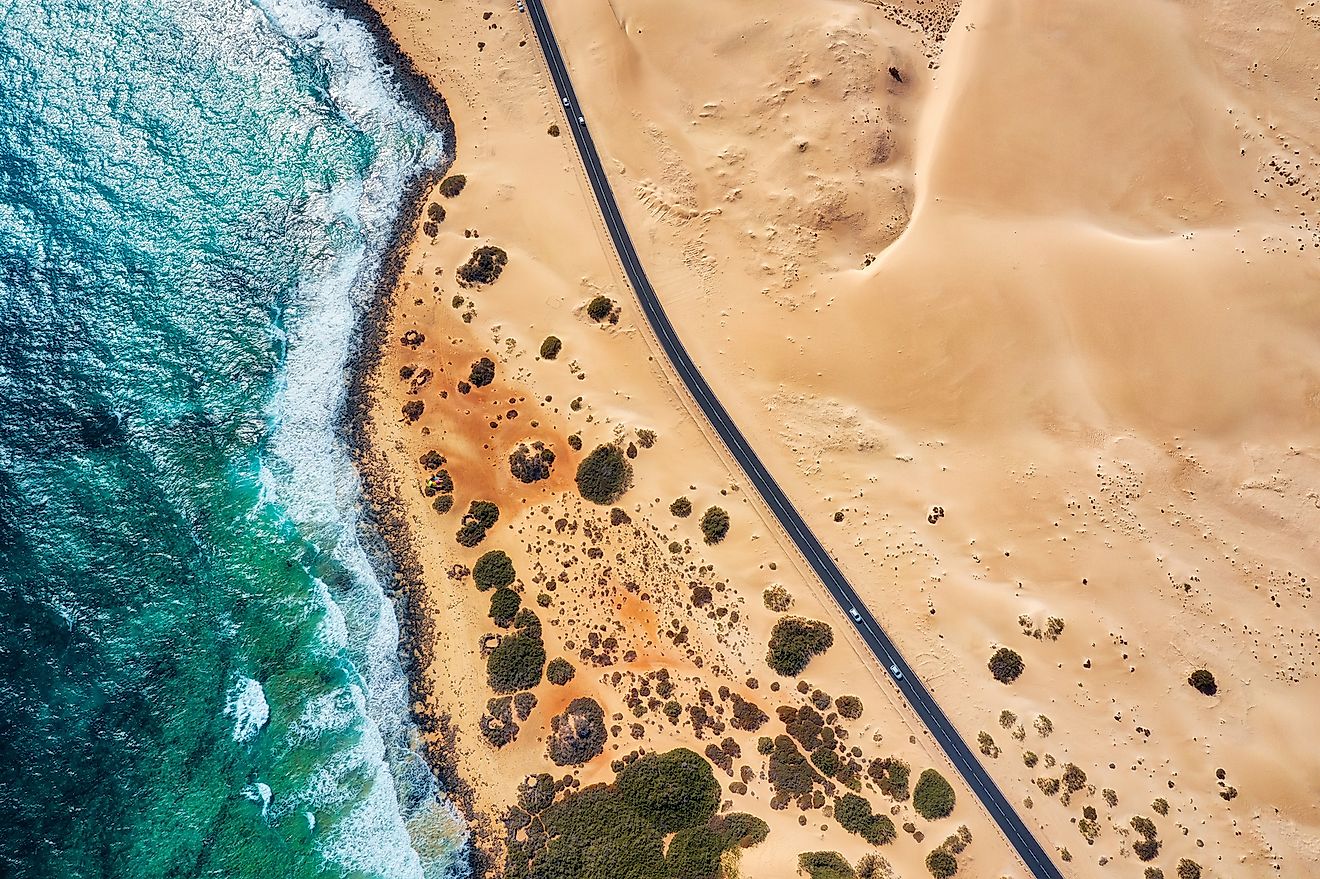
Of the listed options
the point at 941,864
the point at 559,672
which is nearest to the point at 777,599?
the point at 559,672

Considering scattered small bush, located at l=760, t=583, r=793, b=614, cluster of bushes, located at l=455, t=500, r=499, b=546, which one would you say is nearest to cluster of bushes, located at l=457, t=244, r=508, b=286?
cluster of bushes, located at l=455, t=500, r=499, b=546

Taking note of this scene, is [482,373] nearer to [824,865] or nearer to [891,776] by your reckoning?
[891,776]

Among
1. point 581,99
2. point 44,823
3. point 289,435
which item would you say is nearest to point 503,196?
point 581,99

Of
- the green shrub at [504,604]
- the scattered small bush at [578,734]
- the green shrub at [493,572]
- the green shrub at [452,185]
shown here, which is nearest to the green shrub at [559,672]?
the scattered small bush at [578,734]

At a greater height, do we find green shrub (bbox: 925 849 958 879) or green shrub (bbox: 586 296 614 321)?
green shrub (bbox: 586 296 614 321)

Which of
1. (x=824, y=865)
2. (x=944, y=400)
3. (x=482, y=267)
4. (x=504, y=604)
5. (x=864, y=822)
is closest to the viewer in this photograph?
(x=824, y=865)

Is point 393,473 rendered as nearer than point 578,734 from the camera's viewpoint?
No

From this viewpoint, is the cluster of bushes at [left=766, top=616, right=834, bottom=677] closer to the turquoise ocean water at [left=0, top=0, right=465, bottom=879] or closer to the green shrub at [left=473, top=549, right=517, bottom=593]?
the green shrub at [left=473, top=549, right=517, bottom=593]
